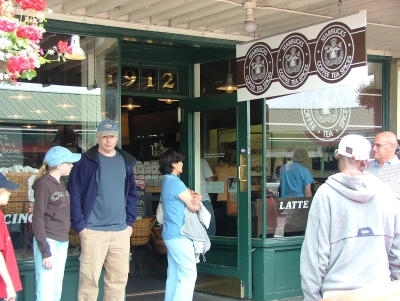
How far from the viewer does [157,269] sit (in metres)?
8.97

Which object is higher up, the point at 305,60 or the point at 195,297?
the point at 305,60

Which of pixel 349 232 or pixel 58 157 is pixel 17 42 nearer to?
pixel 58 157

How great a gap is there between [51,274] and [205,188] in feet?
10.0

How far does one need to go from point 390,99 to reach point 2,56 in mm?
6390

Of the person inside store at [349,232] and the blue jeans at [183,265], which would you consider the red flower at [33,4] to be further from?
the blue jeans at [183,265]

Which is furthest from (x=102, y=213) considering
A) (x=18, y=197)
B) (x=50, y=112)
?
(x=50, y=112)

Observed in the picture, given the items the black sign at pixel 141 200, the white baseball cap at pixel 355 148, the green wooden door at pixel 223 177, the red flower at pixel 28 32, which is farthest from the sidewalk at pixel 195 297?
the red flower at pixel 28 32

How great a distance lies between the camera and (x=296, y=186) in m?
7.48

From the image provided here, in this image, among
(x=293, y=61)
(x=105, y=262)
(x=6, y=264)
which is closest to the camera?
(x=6, y=264)

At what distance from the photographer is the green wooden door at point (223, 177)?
708 centimetres

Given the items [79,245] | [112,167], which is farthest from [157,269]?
[112,167]

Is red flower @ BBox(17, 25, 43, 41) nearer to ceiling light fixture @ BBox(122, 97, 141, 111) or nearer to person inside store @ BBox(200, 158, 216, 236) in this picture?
person inside store @ BBox(200, 158, 216, 236)

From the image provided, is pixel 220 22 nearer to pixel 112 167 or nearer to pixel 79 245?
pixel 112 167

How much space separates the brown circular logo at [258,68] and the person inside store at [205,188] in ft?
4.48
